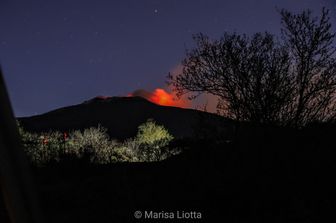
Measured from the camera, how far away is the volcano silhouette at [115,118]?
77.5 meters

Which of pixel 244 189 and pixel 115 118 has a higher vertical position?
pixel 115 118

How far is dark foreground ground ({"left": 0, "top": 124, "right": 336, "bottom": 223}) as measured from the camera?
5191 millimetres

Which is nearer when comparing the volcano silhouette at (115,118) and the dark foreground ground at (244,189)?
the dark foreground ground at (244,189)

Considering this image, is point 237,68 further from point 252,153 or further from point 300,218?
point 300,218

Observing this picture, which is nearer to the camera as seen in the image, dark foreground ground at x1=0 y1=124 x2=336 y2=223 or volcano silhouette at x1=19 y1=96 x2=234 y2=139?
dark foreground ground at x1=0 y1=124 x2=336 y2=223

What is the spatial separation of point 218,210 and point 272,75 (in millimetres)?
6472

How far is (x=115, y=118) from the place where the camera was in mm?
84188

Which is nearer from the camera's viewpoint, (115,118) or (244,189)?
(244,189)

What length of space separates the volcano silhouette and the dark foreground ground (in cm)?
6404

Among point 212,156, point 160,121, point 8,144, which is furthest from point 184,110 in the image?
point 8,144

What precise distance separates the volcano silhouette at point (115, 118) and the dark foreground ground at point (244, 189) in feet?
210

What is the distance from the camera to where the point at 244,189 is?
18.2ft

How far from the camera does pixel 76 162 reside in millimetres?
14703

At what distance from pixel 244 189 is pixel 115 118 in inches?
3141
